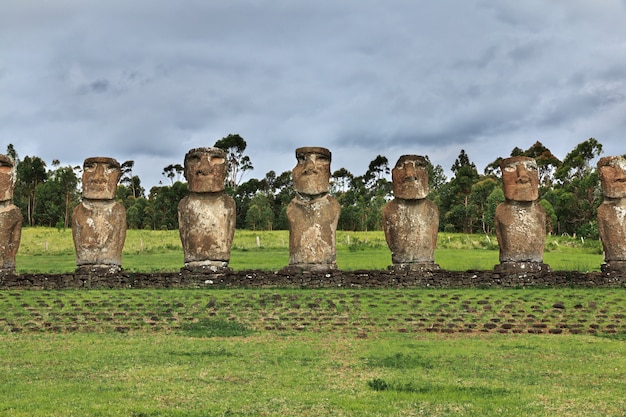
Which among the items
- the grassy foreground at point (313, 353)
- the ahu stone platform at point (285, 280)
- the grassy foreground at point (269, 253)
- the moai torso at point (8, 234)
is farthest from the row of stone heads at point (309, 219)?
the grassy foreground at point (269, 253)

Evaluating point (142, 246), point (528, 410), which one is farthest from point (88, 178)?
point (142, 246)

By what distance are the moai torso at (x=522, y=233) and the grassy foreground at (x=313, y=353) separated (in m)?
1.72

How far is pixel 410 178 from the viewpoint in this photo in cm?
1931

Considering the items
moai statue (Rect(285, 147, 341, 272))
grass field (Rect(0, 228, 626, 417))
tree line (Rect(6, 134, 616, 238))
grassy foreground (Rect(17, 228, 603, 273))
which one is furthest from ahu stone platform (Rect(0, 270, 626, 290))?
tree line (Rect(6, 134, 616, 238))

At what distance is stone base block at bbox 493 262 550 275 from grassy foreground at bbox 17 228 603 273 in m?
3.61

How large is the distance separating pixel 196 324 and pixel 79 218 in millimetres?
7256

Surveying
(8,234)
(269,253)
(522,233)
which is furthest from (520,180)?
(269,253)

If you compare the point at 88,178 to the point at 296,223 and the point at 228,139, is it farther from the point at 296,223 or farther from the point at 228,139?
the point at 228,139

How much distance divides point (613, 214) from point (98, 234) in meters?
14.2

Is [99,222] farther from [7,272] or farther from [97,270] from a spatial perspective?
[7,272]

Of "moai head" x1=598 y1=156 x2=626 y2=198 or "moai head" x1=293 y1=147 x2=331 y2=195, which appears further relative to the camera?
"moai head" x1=598 y1=156 x2=626 y2=198

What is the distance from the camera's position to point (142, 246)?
35.8 m

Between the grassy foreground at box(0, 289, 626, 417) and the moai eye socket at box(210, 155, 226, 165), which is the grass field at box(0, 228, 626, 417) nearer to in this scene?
the grassy foreground at box(0, 289, 626, 417)

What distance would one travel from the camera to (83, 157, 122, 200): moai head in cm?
1897
